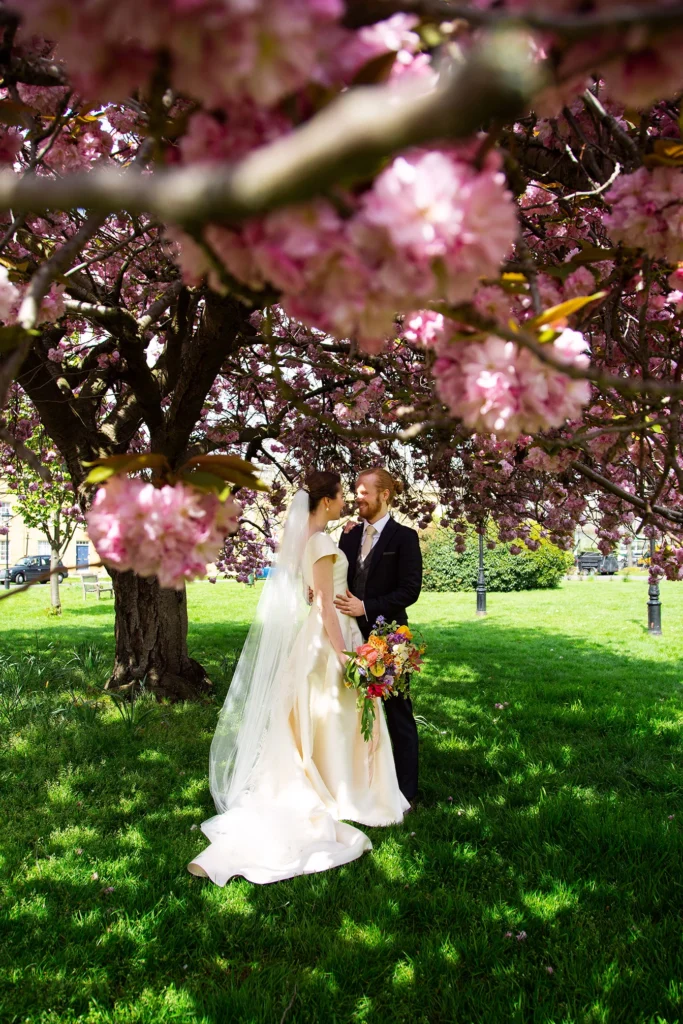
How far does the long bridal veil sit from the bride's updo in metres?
0.11

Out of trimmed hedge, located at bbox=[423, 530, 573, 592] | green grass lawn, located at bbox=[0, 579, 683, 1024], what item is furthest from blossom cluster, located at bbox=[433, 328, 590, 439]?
trimmed hedge, located at bbox=[423, 530, 573, 592]

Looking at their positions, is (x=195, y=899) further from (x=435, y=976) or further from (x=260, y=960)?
(x=435, y=976)

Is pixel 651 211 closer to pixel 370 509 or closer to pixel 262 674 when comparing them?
pixel 370 509

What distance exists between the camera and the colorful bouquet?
3.76m

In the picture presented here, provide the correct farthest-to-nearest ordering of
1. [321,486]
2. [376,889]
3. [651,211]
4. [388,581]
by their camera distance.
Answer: [388,581]
[321,486]
[376,889]
[651,211]

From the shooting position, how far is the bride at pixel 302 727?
11.8 feet

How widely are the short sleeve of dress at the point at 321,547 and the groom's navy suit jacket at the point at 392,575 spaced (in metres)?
0.32

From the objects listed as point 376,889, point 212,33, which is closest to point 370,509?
point 376,889

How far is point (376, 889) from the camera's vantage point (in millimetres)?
2953

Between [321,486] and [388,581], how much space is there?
2.36 feet

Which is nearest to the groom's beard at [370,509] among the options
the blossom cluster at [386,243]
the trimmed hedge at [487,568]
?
the blossom cluster at [386,243]

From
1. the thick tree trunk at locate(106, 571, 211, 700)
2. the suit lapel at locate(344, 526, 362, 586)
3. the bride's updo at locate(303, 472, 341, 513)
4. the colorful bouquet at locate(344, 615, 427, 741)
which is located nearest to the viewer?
the colorful bouquet at locate(344, 615, 427, 741)

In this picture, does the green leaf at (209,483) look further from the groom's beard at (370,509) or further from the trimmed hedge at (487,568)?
the trimmed hedge at (487,568)

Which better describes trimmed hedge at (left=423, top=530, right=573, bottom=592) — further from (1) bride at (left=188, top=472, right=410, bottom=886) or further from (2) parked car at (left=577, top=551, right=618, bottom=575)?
(1) bride at (left=188, top=472, right=410, bottom=886)
